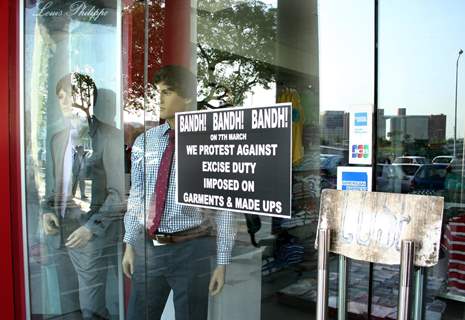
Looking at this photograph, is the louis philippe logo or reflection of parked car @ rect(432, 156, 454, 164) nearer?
reflection of parked car @ rect(432, 156, 454, 164)

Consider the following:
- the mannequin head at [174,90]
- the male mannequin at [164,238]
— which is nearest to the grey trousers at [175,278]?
the male mannequin at [164,238]

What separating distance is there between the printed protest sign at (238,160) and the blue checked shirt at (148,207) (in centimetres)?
14

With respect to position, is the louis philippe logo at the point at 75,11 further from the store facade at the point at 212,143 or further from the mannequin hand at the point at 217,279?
the mannequin hand at the point at 217,279

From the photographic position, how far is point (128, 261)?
9.50ft

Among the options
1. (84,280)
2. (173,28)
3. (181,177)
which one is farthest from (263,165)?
(84,280)

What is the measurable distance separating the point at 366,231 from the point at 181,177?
1.15 m

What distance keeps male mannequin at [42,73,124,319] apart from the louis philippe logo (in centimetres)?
42

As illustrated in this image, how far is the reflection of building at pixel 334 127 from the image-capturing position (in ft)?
7.08

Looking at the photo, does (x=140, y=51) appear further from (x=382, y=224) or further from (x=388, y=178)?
(x=382, y=224)

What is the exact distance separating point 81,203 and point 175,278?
945mm

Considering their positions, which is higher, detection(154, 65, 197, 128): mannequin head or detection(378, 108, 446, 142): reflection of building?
detection(154, 65, 197, 128): mannequin head

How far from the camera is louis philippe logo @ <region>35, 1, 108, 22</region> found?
124 inches

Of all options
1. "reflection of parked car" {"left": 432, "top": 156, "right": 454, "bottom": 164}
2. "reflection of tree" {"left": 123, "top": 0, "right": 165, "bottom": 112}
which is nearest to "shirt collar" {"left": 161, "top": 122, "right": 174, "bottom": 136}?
"reflection of tree" {"left": 123, "top": 0, "right": 165, "bottom": 112}

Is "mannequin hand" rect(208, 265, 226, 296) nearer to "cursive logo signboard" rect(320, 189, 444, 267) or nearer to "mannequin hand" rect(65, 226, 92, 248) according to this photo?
"mannequin hand" rect(65, 226, 92, 248)
